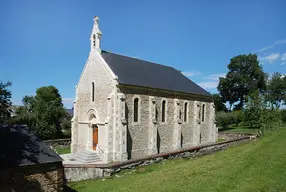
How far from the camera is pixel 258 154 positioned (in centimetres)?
1555

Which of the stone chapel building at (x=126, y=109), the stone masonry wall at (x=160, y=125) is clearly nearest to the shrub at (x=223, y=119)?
the stone masonry wall at (x=160, y=125)

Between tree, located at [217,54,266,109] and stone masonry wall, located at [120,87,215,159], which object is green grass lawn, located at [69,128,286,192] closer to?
stone masonry wall, located at [120,87,215,159]

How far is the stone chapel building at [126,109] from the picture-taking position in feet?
64.6

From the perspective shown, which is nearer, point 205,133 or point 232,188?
point 232,188

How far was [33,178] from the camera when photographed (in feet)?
34.8

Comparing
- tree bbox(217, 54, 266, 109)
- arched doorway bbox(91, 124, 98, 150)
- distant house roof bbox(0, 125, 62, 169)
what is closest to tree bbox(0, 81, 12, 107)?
distant house roof bbox(0, 125, 62, 169)

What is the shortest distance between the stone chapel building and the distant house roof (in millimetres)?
7806

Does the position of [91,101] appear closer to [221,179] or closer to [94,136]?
[94,136]

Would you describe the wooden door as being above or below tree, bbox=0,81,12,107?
below

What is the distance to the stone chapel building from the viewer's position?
64.6 ft

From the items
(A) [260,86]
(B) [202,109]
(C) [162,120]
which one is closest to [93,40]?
(C) [162,120]

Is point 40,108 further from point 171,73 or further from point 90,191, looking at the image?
point 90,191

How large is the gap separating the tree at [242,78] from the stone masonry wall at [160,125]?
33.8m

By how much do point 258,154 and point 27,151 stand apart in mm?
14437
